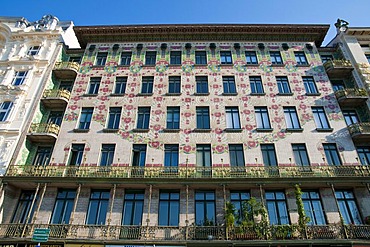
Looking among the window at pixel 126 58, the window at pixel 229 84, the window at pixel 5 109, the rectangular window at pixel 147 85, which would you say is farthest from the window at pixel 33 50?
the window at pixel 229 84

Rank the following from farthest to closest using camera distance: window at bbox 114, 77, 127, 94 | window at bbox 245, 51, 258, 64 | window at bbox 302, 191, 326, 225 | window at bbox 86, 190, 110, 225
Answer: window at bbox 245, 51, 258, 64
window at bbox 114, 77, 127, 94
window at bbox 86, 190, 110, 225
window at bbox 302, 191, 326, 225

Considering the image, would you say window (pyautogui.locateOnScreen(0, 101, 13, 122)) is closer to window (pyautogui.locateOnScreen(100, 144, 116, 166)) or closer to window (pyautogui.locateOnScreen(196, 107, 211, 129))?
window (pyautogui.locateOnScreen(100, 144, 116, 166))

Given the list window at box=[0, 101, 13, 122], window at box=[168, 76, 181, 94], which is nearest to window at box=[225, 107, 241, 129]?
window at box=[168, 76, 181, 94]

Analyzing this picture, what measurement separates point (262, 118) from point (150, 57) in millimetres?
12470

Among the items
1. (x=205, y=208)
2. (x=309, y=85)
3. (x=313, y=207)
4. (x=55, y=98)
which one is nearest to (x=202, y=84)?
(x=309, y=85)

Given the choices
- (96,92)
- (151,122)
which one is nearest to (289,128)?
(151,122)

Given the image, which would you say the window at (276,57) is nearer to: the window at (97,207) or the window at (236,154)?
the window at (236,154)

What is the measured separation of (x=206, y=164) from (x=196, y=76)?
29.1 feet

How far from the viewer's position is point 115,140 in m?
22.1

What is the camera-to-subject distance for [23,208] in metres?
19.8

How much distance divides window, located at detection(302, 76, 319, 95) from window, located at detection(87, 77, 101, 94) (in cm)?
1888

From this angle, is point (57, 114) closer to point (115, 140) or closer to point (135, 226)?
point (115, 140)

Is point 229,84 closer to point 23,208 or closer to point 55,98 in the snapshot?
point 55,98

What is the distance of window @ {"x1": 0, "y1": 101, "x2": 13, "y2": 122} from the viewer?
74.3 feet
